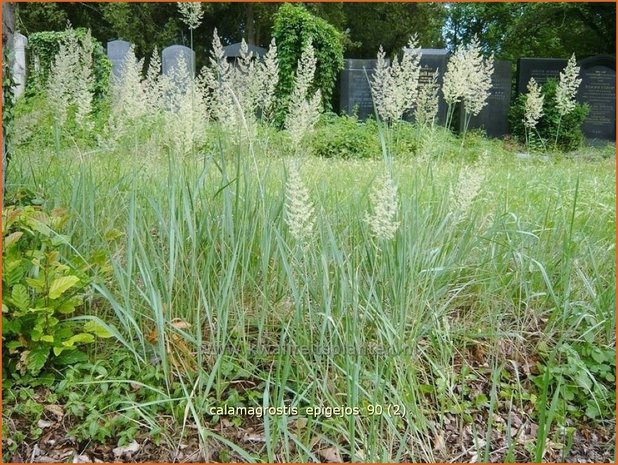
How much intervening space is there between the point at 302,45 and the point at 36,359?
10936 mm

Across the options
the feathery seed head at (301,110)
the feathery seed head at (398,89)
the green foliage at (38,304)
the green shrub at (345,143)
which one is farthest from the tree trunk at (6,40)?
the green shrub at (345,143)

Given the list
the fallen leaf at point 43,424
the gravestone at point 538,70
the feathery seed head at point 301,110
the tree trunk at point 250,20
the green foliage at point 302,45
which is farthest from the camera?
the tree trunk at point 250,20

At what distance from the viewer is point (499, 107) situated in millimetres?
13703

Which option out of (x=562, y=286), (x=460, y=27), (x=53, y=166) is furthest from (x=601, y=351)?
(x=460, y=27)

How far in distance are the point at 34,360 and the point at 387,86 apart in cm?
179

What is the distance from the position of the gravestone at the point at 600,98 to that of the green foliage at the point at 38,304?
14205 mm

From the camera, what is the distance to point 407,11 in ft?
77.2

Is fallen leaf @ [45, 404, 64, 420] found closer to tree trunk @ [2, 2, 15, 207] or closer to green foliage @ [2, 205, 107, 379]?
green foliage @ [2, 205, 107, 379]

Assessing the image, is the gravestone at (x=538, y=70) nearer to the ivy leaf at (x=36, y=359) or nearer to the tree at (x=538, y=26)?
the tree at (x=538, y=26)

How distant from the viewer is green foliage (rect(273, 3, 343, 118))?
12117 millimetres

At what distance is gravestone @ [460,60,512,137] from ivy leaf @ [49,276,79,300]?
12946 mm

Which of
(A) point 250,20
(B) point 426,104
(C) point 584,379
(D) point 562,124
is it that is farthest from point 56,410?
(A) point 250,20

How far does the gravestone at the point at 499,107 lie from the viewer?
13.6 m

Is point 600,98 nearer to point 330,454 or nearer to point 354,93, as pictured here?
point 354,93
